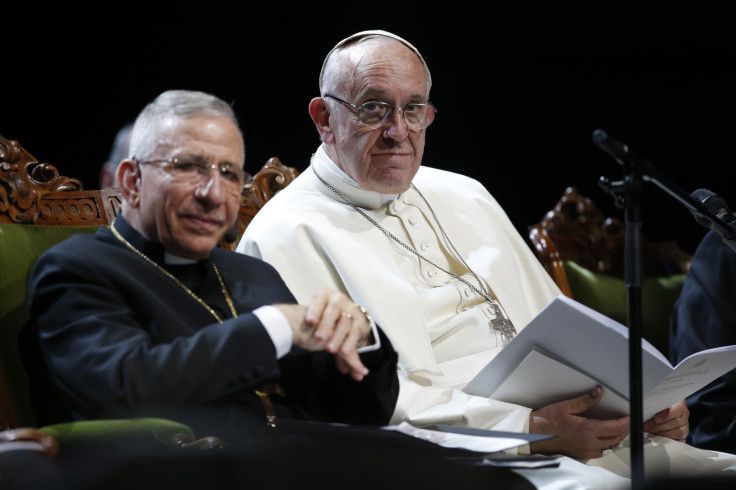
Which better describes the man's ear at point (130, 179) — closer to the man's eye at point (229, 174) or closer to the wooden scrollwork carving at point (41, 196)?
the man's eye at point (229, 174)

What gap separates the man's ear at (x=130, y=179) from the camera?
2311mm

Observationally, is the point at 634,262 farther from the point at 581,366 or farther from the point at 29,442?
the point at 29,442

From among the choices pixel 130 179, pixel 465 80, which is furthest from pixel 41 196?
pixel 465 80

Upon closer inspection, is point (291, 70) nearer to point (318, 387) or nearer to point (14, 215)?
point (14, 215)

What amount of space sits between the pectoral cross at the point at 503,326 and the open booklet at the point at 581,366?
15.5 inches

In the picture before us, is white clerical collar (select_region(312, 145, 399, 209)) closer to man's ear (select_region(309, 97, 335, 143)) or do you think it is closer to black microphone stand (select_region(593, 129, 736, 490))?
man's ear (select_region(309, 97, 335, 143))

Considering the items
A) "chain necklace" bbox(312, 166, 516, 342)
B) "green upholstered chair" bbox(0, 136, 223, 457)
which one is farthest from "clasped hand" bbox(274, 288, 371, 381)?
"chain necklace" bbox(312, 166, 516, 342)

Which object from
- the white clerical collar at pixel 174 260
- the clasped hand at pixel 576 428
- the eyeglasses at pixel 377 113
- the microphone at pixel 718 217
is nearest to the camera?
the white clerical collar at pixel 174 260

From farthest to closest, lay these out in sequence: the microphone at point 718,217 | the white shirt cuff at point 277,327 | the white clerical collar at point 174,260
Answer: the microphone at point 718,217
the white clerical collar at point 174,260
the white shirt cuff at point 277,327

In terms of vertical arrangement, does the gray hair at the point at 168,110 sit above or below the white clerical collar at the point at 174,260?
above

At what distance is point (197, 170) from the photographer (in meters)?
2.28

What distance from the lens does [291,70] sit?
15.8 feet

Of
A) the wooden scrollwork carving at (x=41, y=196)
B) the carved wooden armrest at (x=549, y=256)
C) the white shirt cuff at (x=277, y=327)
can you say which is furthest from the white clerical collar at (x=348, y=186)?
the white shirt cuff at (x=277, y=327)

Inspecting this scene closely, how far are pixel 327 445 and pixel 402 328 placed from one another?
2.78ft
